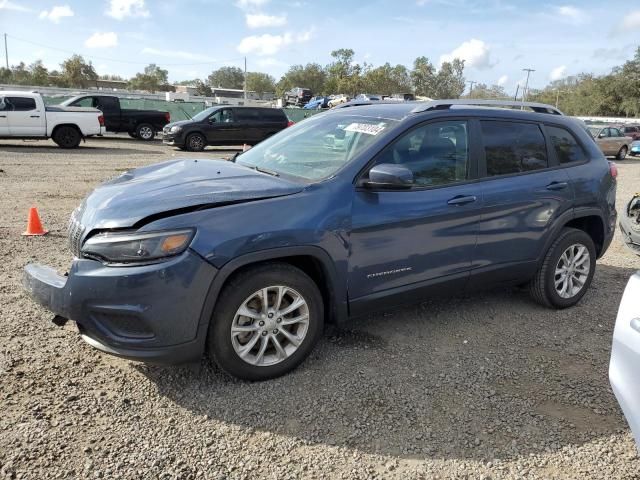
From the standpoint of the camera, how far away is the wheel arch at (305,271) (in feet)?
9.46

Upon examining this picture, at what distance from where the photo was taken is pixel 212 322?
2961 mm

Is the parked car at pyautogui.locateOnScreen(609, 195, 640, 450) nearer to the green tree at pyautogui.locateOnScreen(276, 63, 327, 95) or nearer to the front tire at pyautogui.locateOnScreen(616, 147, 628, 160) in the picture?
the front tire at pyautogui.locateOnScreen(616, 147, 628, 160)

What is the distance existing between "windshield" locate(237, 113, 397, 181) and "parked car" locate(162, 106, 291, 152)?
571 inches

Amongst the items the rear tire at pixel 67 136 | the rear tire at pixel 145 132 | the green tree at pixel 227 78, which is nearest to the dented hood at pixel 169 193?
the rear tire at pixel 67 136

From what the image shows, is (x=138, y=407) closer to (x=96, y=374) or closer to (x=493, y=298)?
(x=96, y=374)

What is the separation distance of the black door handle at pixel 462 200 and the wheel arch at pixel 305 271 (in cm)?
109

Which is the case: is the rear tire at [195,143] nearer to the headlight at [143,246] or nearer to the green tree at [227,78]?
the headlight at [143,246]

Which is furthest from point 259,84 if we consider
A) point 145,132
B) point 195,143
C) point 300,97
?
point 195,143

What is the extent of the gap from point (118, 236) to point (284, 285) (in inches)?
38.8

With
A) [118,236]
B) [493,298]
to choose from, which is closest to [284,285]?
[118,236]

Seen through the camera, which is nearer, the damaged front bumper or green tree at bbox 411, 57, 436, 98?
the damaged front bumper

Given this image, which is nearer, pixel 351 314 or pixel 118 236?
pixel 118 236

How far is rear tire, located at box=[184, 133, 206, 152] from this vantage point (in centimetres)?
1819

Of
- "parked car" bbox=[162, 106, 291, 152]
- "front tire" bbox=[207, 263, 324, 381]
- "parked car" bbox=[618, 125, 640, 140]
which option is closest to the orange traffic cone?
"front tire" bbox=[207, 263, 324, 381]
